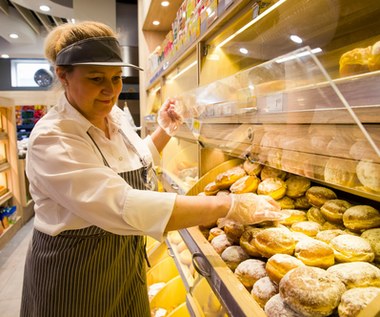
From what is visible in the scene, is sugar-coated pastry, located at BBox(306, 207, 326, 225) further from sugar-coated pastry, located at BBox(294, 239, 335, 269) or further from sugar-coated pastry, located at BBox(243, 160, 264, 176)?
sugar-coated pastry, located at BBox(243, 160, 264, 176)

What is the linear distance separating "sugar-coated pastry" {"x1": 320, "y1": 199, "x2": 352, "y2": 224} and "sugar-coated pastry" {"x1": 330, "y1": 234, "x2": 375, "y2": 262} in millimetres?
110

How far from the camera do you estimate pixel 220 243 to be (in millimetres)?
1229

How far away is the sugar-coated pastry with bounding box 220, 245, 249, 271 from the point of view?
111cm

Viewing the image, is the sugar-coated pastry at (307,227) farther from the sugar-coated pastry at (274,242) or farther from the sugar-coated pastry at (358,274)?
the sugar-coated pastry at (358,274)

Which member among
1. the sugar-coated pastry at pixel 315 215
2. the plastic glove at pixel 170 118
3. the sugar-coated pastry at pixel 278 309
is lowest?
the sugar-coated pastry at pixel 278 309

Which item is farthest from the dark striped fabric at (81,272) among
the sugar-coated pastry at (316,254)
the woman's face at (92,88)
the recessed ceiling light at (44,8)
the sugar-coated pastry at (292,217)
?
the recessed ceiling light at (44,8)

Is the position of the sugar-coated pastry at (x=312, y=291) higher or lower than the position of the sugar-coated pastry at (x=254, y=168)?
lower

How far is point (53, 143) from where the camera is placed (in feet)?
3.56

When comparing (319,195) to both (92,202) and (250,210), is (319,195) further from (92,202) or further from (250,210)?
(92,202)

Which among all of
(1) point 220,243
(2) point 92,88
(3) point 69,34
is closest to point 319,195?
(1) point 220,243

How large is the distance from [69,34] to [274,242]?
3.49ft

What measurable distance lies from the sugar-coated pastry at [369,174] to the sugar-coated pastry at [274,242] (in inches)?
14.0

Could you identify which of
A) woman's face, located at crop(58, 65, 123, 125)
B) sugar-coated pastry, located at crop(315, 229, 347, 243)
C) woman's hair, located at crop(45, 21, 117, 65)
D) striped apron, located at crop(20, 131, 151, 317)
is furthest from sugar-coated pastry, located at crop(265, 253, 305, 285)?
woman's hair, located at crop(45, 21, 117, 65)

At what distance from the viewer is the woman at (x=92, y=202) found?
1.02 m
